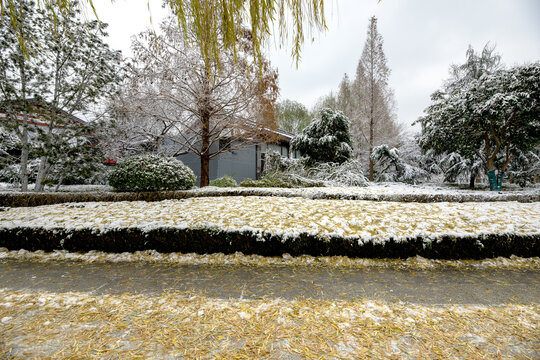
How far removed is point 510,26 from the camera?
1207 millimetres

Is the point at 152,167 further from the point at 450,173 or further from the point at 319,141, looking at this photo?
the point at 450,173

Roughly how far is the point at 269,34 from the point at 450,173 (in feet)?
58.7

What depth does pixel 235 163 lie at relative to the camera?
1280 cm

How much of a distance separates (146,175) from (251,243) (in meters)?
4.30

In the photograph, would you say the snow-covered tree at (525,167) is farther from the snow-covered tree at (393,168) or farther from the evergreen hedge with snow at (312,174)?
the evergreen hedge with snow at (312,174)

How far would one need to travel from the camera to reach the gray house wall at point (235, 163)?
39.9ft

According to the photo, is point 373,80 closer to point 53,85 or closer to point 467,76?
point 467,76

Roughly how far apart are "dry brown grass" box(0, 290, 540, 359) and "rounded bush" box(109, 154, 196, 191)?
431cm

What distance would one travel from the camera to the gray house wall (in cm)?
1216

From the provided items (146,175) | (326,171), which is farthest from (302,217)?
(326,171)

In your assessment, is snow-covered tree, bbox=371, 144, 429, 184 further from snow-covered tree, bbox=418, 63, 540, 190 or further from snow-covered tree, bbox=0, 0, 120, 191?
snow-covered tree, bbox=0, 0, 120, 191

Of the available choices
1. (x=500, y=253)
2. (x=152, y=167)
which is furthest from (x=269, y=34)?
(x=152, y=167)

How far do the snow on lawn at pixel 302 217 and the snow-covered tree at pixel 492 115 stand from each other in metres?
6.08

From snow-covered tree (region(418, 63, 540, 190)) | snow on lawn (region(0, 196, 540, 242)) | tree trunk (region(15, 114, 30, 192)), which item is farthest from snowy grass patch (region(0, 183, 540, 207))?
snow-covered tree (region(418, 63, 540, 190))
